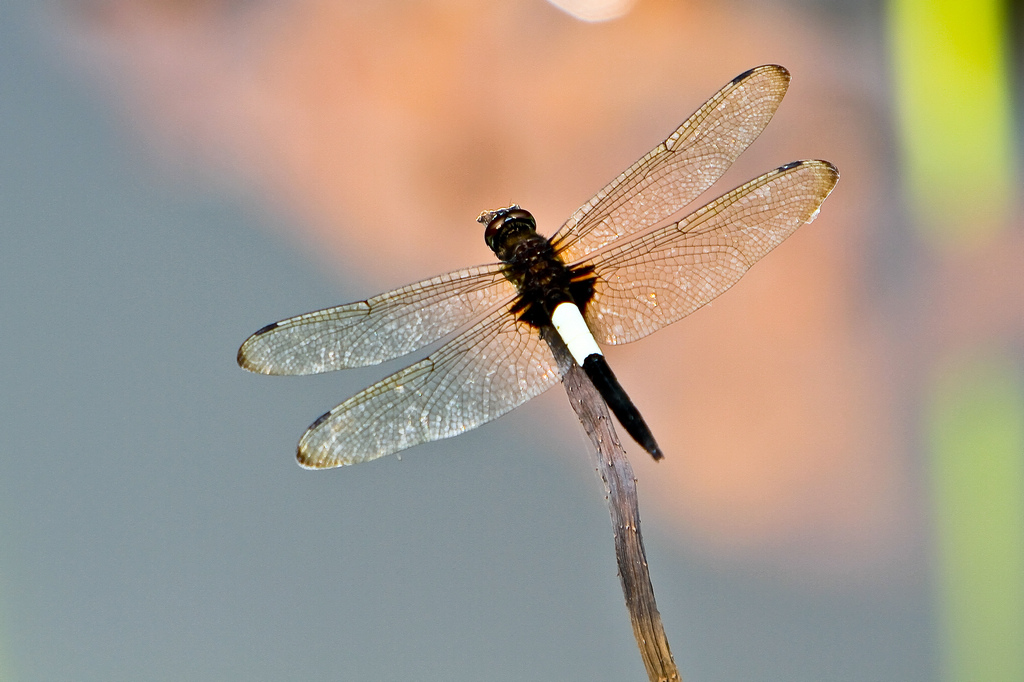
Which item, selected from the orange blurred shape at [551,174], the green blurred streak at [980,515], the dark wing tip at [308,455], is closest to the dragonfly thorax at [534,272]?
the dark wing tip at [308,455]

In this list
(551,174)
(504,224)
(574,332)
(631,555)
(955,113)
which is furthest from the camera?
(955,113)

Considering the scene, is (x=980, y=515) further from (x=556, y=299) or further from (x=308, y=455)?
(x=308, y=455)

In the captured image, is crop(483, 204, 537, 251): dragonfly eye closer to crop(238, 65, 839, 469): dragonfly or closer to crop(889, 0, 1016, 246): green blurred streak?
crop(238, 65, 839, 469): dragonfly

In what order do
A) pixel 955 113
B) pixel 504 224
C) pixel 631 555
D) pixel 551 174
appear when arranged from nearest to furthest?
1. pixel 631 555
2. pixel 504 224
3. pixel 551 174
4. pixel 955 113

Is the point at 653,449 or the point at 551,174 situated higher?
the point at 551,174

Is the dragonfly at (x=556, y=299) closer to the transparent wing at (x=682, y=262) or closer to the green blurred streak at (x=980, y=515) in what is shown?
the transparent wing at (x=682, y=262)

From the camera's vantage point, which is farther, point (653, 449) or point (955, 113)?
point (955, 113)

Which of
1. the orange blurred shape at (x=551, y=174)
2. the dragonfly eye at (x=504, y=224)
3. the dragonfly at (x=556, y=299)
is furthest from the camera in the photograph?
the orange blurred shape at (x=551, y=174)

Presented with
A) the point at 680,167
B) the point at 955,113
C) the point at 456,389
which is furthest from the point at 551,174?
the point at 955,113
